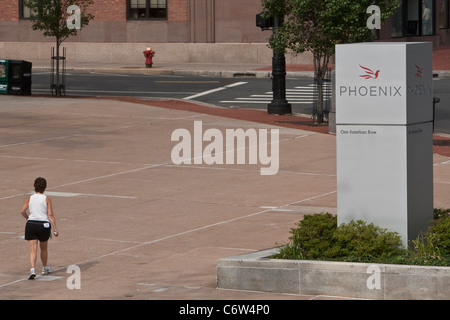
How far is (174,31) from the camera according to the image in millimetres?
47906

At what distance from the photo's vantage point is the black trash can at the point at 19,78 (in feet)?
111

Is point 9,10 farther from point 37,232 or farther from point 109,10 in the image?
point 37,232

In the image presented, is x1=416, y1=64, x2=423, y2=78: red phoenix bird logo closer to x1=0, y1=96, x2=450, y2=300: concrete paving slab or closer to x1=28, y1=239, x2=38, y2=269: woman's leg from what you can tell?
x1=0, y1=96, x2=450, y2=300: concrete paving slab

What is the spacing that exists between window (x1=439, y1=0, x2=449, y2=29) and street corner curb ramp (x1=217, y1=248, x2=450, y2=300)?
145 ft

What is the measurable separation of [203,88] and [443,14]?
70.5 feet

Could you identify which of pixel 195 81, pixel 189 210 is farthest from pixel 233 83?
pixel 189 210

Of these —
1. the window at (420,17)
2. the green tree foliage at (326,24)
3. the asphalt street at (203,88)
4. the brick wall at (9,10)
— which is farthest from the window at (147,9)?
the green tree foliage at (326,24)

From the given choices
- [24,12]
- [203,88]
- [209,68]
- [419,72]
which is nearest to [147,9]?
[209,68]

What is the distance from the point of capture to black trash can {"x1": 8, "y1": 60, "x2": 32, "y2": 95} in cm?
3391

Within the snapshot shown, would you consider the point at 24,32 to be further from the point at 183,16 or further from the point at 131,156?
the point at 131,156

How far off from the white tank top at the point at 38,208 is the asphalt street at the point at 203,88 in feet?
55.3

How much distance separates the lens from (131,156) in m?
20.9

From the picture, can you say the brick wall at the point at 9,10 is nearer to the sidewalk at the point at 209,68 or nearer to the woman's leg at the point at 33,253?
the sidewalk at the point at 209,68

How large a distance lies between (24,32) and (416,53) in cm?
4124
